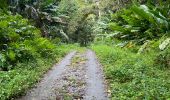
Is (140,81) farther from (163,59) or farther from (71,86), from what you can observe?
(163,59)

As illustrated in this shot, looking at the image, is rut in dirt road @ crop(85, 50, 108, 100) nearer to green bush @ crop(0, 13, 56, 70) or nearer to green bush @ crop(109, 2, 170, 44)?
green bush @ crop(0, 13, 56, 70)

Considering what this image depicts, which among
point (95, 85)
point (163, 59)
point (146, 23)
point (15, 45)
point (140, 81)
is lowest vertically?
point (95, 85)

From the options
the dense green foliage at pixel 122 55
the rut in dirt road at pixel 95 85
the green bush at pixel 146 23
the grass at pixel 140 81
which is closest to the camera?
the grass at pixel 140 81

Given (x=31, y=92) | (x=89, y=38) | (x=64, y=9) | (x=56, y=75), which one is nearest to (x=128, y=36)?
(x=56, y=75)

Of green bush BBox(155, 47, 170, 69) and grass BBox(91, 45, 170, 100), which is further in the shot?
green bush BBox(155, 47, 170, 69)

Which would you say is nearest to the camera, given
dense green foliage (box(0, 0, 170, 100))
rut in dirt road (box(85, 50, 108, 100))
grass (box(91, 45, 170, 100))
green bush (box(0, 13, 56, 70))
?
grass (box(91, 45, 170, 100))

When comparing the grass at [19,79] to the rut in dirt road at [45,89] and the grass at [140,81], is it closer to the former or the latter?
the rut in dirt road at [45,89]

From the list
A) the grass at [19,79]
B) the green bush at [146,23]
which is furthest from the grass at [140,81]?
the grass at [19,79]

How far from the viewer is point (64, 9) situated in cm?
3797

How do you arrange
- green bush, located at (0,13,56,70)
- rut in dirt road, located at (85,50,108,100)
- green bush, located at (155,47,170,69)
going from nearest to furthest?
1. rut in dirt road, located at (85,50,108,100)
2. green bush, located at (155,47,170,69)
3. green bush, located at (0,13,56,70)

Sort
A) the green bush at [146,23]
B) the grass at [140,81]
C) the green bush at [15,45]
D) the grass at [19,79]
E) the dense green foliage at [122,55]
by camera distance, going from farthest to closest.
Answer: the green bush at [146,23] < the green bush at [15,45] < the dense green foliage at [122,55] < the grass at [19,79] < the grass at [140,81]

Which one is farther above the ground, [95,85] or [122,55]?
[122,55]

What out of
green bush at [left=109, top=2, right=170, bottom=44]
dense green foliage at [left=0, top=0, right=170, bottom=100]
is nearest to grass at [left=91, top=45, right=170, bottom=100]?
dense green foliage at [left=0, top=0, right=170, bottom=100]

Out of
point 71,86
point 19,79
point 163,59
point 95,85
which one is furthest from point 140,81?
point 19,79
